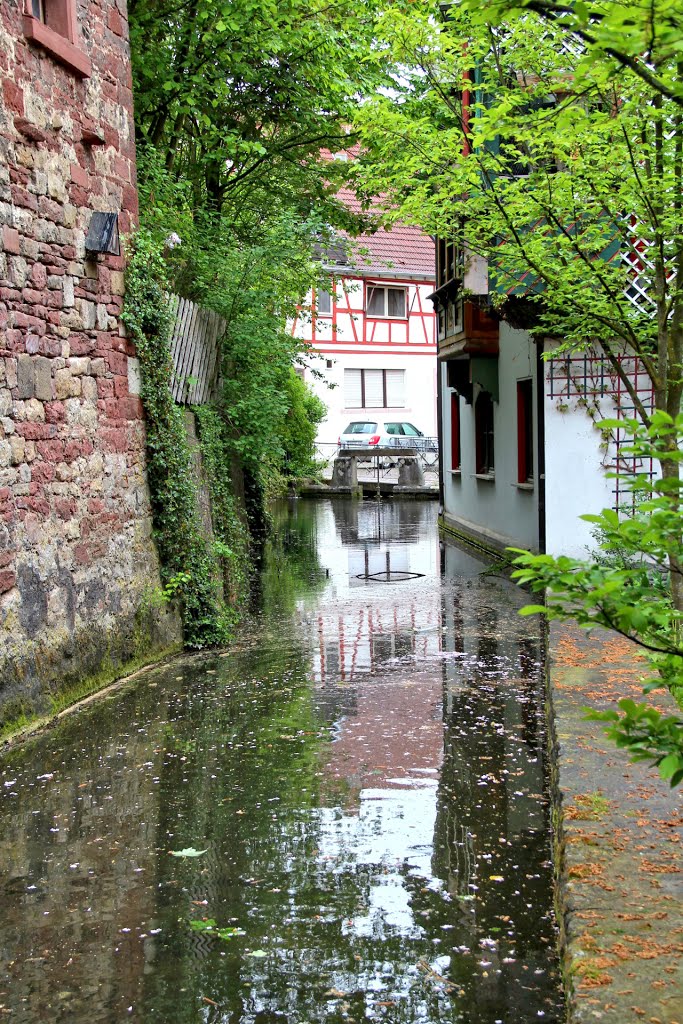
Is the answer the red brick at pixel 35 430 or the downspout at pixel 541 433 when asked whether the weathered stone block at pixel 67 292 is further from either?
the downspout at pixel 541 433

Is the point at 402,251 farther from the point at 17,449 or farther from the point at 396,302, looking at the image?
the point at 17,449

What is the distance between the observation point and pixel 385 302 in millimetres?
42719

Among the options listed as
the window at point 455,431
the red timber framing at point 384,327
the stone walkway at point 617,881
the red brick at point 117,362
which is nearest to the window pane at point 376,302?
the red timber framing at point 384,327

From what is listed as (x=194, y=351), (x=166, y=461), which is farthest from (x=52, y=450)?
(x=194, y=351)

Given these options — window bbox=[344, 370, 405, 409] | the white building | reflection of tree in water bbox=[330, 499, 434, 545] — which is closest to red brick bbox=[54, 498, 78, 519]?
the white building

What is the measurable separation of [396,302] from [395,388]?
3.28 m

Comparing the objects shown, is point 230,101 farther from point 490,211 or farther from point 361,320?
point 361,320

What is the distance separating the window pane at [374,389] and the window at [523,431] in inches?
1043

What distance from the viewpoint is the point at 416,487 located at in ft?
105

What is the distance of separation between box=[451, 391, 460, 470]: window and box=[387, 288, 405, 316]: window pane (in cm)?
2145

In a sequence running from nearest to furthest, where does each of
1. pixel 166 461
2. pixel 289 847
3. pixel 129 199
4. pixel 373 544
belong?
pixel 289 847
pixel 129 199
pixel 166 461
pixel 373 544

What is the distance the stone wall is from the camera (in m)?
7.36

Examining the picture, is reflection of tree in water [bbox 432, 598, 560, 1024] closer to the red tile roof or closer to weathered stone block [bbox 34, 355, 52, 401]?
weathered stone block [bbox 34, 355, 52, 401]

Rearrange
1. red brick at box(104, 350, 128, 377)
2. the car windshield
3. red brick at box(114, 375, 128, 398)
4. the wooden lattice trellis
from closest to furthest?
red brick at box(104, 350, 128, 377) → red brick at box(114, 375, 128, 398) → the wooden lattice trellis → the car windshield
